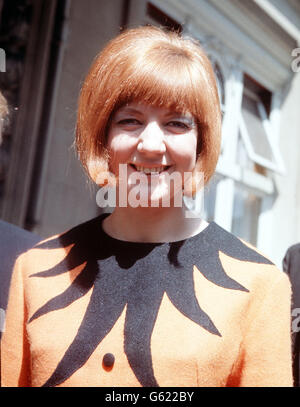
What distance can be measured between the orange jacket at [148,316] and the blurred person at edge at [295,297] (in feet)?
1.31

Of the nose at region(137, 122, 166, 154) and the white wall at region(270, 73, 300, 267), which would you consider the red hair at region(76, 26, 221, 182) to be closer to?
the nose at region(137, 122, 166, 154)

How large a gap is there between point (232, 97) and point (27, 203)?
1599 mm

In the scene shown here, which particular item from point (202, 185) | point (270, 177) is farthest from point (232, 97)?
point (202, 185)

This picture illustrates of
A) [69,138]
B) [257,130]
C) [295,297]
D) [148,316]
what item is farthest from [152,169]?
[257,130]

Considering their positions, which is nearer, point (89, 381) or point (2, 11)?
point (89, 381)

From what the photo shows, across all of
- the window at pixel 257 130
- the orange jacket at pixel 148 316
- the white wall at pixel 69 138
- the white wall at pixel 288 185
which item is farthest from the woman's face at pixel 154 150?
the white wall at pixel 288 185

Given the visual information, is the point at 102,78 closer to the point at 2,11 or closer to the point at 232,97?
the point at 2,11

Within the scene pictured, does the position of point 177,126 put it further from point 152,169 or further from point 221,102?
point 221,102

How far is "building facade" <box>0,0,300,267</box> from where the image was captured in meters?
2.03

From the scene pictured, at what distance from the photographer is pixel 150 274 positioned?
2.84 ft

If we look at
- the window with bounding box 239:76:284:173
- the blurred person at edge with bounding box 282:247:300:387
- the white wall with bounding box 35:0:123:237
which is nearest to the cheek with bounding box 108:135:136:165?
the blurred person at edge with bounding box 282:247:300:387

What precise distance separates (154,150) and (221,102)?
2.60ft

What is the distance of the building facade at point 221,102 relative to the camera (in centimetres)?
203
